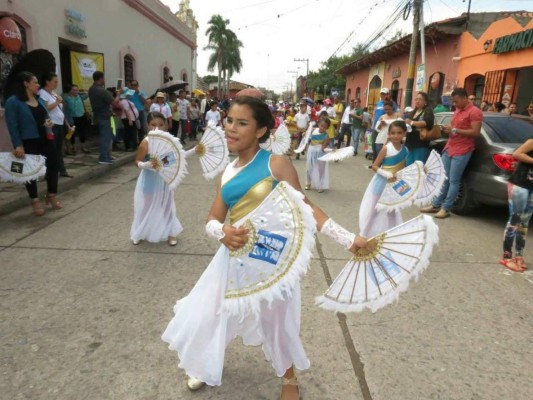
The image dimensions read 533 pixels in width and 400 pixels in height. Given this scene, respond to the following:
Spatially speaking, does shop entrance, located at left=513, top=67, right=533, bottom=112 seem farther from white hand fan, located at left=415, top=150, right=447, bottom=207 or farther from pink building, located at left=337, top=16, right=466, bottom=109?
white hand fan, located at left=415, top=150, right=447, bottom=207

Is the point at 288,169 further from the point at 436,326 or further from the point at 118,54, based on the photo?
the point at 118,54

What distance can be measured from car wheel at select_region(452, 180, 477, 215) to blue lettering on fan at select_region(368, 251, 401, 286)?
503 centimetres

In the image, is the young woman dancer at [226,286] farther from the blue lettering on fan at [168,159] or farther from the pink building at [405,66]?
the pink building at [405,66]

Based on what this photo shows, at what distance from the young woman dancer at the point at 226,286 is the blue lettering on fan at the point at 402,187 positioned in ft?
8.64

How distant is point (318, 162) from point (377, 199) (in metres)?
3.47

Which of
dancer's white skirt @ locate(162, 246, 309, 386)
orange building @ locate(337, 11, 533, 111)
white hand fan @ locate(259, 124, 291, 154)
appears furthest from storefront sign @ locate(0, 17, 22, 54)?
orange building @ locate(337, 11, 533, 111)

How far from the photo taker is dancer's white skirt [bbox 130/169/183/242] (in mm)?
4711

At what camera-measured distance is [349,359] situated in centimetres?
269

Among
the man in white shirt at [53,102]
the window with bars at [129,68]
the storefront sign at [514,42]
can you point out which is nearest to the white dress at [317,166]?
the man in white shirt at [53,102]

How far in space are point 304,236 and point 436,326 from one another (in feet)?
6.44

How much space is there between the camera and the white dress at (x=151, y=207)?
15.5 ft

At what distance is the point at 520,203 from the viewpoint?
4.12 metres

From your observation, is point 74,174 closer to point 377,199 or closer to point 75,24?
point 75,24

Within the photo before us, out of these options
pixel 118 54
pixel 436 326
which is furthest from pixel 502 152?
pixel 118 54
